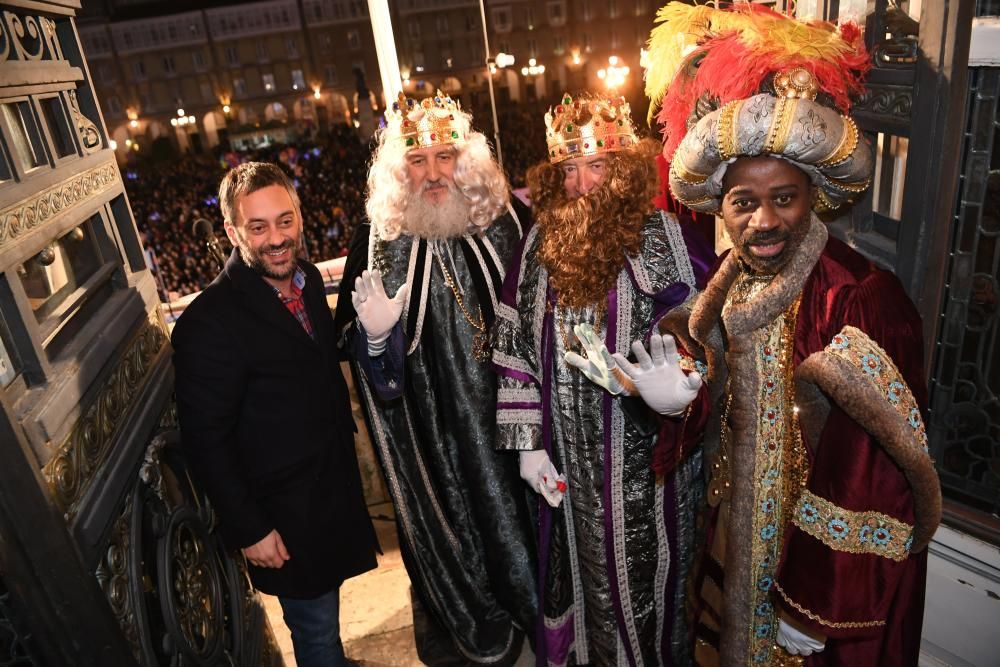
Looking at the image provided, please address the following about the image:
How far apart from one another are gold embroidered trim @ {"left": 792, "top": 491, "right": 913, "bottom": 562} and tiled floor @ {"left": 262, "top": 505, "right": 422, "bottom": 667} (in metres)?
2.17

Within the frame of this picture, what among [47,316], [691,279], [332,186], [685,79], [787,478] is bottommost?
[332,186]

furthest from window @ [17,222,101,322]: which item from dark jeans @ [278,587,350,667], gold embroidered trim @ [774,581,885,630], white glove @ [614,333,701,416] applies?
gold embroidered trim @ [774,581,885,630]

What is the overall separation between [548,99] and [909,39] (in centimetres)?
3883

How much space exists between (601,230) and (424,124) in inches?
37.8

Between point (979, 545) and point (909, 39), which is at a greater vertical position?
point (909, 39)

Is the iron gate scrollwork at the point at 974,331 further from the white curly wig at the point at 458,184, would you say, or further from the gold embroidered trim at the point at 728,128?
the white curly wig at the point at 458,184

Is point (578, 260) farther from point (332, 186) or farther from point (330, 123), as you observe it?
point (330, 123)

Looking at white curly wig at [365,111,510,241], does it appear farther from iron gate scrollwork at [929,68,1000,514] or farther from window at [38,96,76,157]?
iron gate scrollwork at [929,68,1000,514]

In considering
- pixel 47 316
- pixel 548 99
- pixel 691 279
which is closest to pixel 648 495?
pixel 691 279

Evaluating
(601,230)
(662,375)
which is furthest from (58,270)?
(662,375)

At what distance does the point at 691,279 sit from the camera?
2.30m

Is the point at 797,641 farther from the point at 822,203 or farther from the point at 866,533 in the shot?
the point at 822,203

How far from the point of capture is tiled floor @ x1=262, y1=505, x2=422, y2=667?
3.14 metres

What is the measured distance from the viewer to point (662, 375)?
1.92 metres
